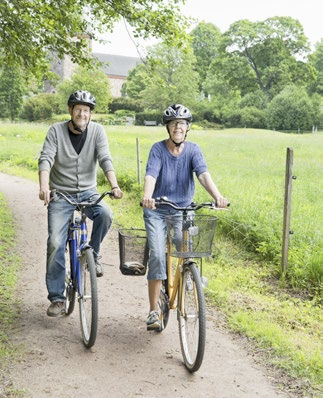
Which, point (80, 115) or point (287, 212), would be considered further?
point (287, 212)

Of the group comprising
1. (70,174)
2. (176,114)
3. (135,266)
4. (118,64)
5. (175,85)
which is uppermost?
(118,64)

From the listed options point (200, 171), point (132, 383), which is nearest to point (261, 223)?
point (200, 171)

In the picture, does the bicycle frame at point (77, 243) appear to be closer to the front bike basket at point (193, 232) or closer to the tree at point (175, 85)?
the front bike basket at point (193, 232)

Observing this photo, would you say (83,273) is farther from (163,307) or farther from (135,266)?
(163,307)

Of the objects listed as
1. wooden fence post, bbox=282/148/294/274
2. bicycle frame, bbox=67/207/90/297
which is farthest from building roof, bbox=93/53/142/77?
bicycle frame, bbox=67/207/90/297

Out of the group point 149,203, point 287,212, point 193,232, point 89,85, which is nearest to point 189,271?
point 193,232

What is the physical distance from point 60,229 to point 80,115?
1051mm

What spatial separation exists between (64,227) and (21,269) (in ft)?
9.13

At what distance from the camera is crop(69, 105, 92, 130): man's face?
5.32 metres

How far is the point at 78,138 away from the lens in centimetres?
552

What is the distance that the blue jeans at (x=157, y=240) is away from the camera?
487 centimetres

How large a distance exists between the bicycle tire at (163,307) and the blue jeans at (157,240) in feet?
0.95

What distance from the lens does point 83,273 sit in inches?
203

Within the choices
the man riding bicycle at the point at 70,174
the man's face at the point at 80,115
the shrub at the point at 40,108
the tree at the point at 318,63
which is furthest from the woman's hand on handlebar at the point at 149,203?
the tree at the point at 318,63
